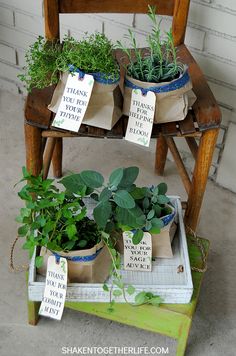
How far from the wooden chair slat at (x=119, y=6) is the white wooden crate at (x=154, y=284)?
67cm

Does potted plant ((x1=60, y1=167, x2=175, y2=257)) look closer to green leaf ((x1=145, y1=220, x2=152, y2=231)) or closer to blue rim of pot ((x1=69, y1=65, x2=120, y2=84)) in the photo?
green leaf ((x1=145, y1=220, x2=152, y2=231))

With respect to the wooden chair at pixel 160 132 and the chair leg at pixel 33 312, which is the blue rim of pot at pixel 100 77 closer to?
the wooden chair at pixel 160 132

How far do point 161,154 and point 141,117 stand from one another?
24.1 inches

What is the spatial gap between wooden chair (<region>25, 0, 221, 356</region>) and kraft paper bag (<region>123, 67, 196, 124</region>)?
0.08ft

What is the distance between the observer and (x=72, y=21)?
202cm

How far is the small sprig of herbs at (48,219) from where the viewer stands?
4.09 ft

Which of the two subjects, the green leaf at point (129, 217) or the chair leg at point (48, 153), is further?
the chair leg at point (48, 153)

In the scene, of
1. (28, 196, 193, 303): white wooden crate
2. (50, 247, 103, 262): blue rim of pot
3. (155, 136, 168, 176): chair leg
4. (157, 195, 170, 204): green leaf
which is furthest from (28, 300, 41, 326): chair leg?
(155, 136, 168, 176): chair leg

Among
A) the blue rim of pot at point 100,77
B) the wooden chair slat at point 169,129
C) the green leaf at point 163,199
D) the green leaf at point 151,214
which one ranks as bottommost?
the green leaf at point 151,214

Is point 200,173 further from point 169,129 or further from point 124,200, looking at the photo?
point 124,200

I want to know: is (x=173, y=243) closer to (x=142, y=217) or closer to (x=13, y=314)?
(x=142, y=217)

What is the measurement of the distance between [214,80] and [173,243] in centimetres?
63

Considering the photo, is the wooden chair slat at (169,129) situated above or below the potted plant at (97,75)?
below

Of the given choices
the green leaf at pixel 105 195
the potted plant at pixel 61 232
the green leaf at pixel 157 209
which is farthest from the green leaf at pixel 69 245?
the green leaf at pixel 157 209
